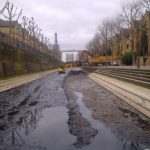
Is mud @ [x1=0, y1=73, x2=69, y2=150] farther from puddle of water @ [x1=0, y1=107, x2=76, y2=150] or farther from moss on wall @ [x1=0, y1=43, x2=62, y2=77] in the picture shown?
moss on wall @ [x1=0, y1=43, x2=62, y2=77]

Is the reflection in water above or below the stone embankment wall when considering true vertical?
below

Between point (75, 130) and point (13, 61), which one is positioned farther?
point (13, 61)

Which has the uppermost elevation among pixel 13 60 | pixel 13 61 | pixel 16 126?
pixel 13 60

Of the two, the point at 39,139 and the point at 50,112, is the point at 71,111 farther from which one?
the point at 39,139

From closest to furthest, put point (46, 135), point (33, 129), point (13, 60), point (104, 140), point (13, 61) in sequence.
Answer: point (104, 140)
point (46, 135)
point (33, 129)
point (13, 61)
point (13, 60)

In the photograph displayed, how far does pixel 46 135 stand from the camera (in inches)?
317

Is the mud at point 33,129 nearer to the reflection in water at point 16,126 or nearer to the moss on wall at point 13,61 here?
the reflection in water at point 16,126

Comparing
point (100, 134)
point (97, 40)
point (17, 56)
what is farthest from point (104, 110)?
point (97, 40)

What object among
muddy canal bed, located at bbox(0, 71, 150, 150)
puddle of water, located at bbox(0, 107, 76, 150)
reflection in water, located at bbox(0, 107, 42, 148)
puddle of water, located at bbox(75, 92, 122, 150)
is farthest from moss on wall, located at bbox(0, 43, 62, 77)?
puddle of water, located at bbox(75, 92, 122, 150)

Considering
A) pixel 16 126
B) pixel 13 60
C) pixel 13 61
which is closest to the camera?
pixel 16 126

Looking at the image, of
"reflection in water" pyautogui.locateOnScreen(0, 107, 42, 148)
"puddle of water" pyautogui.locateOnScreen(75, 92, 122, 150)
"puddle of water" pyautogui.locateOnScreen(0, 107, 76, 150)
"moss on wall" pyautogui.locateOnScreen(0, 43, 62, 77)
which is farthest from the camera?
"moss on wall" pyautogui.locateOnScreen(0, 43, 62, 77)

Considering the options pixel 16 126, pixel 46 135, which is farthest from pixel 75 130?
pixel 16 126

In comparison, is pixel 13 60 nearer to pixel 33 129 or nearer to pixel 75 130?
pixel 33 129

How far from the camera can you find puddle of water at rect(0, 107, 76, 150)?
6.96 meters
